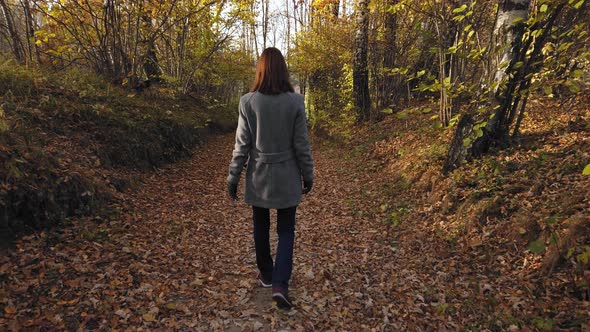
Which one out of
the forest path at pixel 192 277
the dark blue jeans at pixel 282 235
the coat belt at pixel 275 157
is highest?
the coat belt at pixel 275 157

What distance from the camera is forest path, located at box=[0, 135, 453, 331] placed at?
3.42 m

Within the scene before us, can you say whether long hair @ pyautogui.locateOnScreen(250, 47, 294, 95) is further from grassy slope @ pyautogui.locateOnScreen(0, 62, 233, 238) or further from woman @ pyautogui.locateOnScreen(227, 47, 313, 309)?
grassy slope @ pyautogui.locateOnScreen(0, 62, 233, 238)

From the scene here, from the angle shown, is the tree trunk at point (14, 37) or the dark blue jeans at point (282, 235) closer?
the dark blue jeans at point (282, 235)

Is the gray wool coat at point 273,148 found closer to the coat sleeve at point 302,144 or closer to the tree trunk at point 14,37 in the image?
the coat sleeve at point 302,144

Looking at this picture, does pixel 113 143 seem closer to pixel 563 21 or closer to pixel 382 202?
pixel 382 202

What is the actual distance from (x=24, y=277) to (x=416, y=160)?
727 cm

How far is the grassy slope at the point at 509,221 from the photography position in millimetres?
3486

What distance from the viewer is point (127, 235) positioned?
4875 millimetres

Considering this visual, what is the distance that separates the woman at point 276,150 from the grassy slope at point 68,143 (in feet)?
8.78

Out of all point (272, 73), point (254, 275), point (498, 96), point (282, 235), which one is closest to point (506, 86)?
point (498, 96)

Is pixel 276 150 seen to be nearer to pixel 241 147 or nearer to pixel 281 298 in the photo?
pixel 241 147

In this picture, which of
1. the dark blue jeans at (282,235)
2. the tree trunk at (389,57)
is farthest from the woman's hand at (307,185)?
the tree trunk at (389,57)

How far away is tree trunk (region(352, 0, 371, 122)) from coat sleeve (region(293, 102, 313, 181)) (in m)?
10.0

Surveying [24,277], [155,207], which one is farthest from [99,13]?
[24,277]
